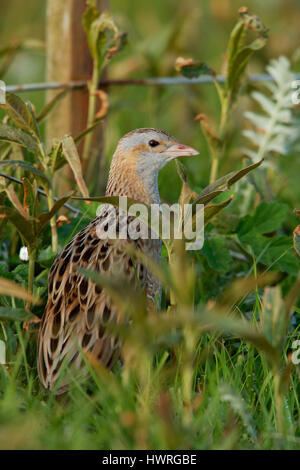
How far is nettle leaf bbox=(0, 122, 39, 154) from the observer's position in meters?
2.79

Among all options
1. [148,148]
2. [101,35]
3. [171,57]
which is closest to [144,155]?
[148,148]

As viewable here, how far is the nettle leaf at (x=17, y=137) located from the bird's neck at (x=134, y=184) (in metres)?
0.48

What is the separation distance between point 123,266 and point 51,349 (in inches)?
16.9

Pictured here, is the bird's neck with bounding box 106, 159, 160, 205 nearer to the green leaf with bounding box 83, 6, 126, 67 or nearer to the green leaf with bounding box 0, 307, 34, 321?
the green leaf with bounding box 83, 6, 126, 67

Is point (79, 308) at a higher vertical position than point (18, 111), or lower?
lower

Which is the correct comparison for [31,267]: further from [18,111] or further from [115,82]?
[115,82]

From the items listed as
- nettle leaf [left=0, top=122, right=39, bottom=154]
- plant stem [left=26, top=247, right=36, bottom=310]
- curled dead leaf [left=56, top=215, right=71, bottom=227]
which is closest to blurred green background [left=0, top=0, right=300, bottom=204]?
curled dead leaf [left=56, top=215, right=71, bottom=227]

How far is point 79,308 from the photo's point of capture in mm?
2766

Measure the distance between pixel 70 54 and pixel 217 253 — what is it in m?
1.72

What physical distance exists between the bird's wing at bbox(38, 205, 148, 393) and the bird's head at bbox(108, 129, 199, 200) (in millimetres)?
360

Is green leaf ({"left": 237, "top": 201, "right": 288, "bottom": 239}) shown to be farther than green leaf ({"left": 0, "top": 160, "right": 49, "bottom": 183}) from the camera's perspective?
Yes
